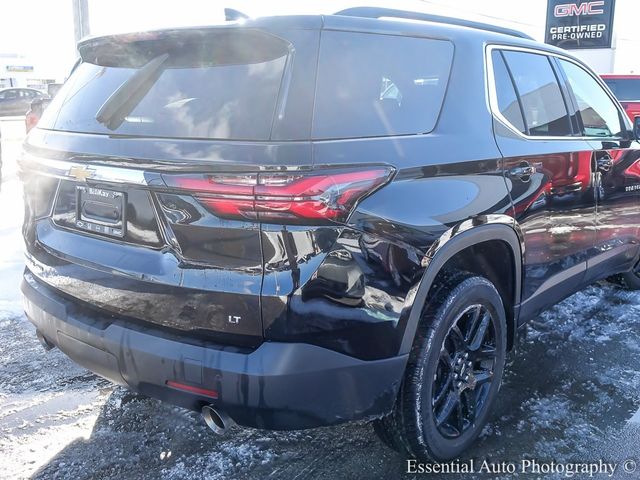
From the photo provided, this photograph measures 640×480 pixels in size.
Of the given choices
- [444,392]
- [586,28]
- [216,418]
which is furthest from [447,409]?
[586,28]

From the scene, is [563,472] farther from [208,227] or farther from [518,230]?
[208,227]

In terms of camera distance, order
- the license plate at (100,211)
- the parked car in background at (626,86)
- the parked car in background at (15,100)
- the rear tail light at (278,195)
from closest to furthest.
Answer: the rear tail light at (278,195), the license plate at (100,211), the parked car in background at (626,86), the parked car in background at (15,100)

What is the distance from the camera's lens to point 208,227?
6.42 feet

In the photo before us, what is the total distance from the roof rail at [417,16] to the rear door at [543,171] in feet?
0.47

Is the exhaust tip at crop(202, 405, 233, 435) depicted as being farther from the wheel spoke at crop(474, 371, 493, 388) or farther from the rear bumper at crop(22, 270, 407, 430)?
the wheel spoke at crop(474, 371, 493, 388)

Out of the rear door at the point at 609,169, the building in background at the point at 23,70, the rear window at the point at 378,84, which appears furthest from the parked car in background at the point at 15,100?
the building in background at the point at 23,70

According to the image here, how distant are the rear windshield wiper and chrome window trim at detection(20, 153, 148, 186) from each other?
206mm

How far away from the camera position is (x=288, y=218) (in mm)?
1897

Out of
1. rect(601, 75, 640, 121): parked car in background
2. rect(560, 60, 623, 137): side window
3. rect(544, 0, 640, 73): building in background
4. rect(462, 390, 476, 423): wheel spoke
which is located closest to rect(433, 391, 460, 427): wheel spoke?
rect(462, 390, 476, 423): wheel spoke

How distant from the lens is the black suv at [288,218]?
1.94 metres

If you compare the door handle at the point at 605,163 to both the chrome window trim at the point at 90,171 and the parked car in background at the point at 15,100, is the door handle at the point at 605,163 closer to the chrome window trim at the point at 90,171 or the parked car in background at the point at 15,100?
the chrome window trim at the point at 90,171

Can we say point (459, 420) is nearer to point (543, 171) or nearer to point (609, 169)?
point (543, 171)

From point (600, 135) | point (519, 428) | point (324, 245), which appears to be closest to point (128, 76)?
point (324, 245)

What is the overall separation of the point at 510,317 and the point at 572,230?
727 millimetres
